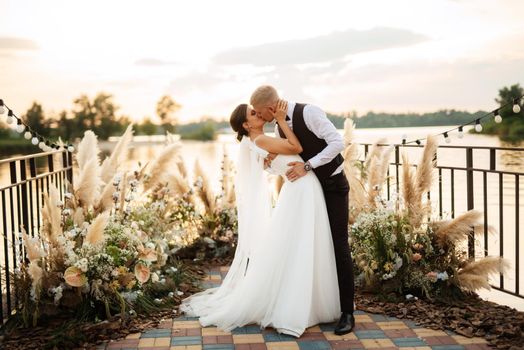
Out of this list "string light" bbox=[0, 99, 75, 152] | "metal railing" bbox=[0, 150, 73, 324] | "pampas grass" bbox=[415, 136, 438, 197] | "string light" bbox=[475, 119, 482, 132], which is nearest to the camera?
"metal railing" bbox=[0, 150, 73, 324]

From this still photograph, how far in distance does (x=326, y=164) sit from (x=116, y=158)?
228 centimetres

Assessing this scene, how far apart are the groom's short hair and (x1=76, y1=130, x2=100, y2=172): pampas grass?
1826mm

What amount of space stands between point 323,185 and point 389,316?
1.10 meters

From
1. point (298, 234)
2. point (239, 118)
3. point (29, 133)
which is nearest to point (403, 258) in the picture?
point (298, 234)

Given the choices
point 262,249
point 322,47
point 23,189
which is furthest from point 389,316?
point 322,47

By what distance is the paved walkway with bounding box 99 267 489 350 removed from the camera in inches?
137

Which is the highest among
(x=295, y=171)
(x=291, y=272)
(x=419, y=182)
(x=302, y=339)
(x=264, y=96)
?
(x=264, y=96)

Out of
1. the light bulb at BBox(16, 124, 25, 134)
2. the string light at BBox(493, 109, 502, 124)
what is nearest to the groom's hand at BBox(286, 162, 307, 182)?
the string light at BBox(493, 109, 502, 124)

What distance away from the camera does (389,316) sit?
161 inches

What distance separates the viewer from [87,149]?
5016mm

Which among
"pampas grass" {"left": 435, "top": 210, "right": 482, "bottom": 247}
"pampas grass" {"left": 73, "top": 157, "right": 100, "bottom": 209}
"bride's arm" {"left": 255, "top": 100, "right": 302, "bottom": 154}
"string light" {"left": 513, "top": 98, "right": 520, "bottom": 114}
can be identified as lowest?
"pampas grass" {"left": 435, "top": 210, "right": 482, "bottom": 247}

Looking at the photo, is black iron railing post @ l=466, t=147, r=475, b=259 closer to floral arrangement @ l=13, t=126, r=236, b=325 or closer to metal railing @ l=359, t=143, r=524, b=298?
metal railing @ l=359, t=143, r=524, b=298

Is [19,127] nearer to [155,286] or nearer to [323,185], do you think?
[155,286]

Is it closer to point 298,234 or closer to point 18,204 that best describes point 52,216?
point 18,204
